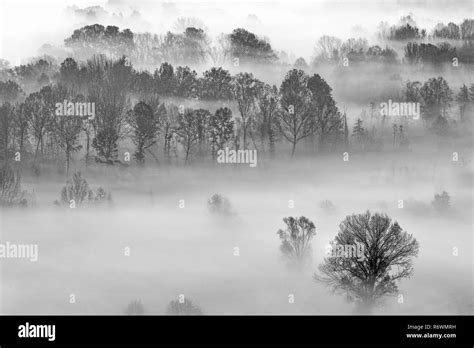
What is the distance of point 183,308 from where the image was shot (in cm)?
4844

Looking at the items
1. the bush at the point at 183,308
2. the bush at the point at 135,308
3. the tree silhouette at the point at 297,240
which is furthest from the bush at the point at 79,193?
the tree silhouette at the point at 297,240

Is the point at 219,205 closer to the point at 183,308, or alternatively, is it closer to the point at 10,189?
the point at 183,308

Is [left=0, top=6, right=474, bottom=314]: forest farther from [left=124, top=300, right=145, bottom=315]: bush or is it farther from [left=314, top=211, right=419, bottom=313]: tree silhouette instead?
[left=314, top=211, right=419, bottom=313]: tree silhouette

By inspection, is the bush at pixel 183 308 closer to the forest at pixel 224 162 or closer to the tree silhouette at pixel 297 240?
the forest at pixel 224 162

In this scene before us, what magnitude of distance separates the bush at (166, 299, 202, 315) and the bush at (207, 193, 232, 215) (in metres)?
5.44

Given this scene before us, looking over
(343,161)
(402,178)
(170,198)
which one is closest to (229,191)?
(170,198)

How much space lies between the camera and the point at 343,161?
52.6 metres

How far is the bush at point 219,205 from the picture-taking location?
51031 millimetres

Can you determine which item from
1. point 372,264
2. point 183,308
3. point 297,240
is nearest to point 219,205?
point 297,240

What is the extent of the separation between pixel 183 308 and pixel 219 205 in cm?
636

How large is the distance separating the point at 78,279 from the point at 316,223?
13.5m

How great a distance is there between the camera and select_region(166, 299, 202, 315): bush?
158ft

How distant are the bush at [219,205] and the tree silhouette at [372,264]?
260 inches
